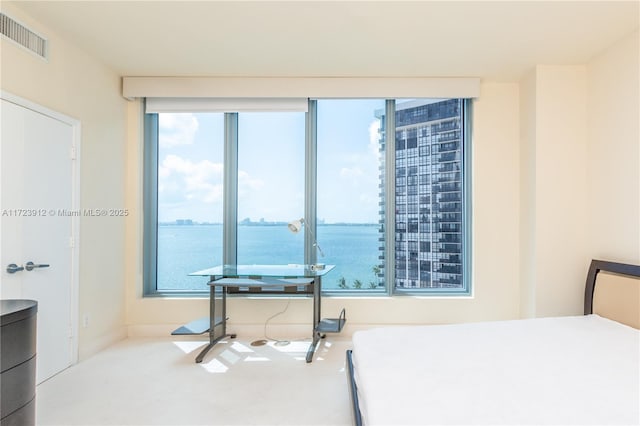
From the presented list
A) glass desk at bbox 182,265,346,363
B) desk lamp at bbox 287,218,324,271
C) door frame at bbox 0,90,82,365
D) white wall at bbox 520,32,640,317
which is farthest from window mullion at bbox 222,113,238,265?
white wall at bbox 520,32,640,317

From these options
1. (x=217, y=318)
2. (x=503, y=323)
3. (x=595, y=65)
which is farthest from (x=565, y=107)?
(x=217, y=318)

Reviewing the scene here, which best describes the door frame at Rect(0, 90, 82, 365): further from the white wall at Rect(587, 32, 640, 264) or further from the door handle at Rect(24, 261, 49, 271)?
the white wall at Rect(587, 32, 640, 264)

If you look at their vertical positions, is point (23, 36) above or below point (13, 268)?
above

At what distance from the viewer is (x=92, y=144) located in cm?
306

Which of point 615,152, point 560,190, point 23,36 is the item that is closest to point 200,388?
point 23,36

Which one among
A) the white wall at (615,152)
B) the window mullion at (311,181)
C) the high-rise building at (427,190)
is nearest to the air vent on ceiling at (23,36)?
the window mullion at (311,181)

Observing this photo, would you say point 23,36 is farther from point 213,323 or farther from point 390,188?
point 390,188

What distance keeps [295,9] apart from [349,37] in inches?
20.7

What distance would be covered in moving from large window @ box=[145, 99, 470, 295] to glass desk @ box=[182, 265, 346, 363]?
0.40 meters

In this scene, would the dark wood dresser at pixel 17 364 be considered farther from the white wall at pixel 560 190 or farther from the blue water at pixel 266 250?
the white wall at pixel 560 190

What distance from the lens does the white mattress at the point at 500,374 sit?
51.4 inches

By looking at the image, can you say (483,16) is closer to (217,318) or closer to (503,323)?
(503,323)

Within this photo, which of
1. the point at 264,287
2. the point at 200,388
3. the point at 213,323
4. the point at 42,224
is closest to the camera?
the point at 200,388

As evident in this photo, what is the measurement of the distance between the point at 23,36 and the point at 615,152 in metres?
4.58
